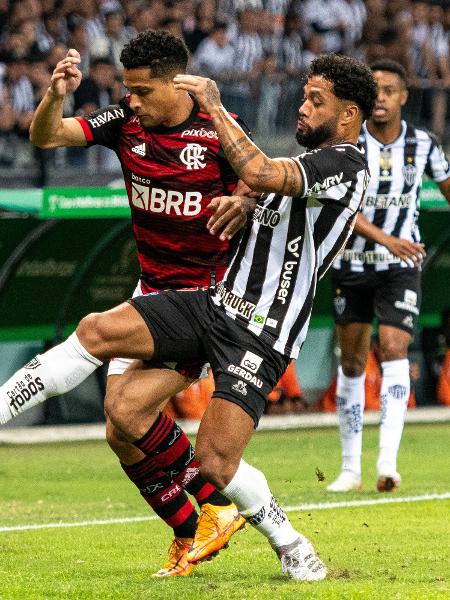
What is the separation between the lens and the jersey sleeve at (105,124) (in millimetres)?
6965

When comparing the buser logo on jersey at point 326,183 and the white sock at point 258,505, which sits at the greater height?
the buser logo on jersey at point 326,183

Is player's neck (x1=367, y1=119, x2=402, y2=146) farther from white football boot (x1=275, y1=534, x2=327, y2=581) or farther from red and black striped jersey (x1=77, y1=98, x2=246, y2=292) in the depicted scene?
white football boot (x1=275, y1=534, x2=327, y2=581)

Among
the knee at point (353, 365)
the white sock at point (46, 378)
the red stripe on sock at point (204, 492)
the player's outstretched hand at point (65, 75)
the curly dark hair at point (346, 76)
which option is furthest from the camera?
the knee at point (353, 365)

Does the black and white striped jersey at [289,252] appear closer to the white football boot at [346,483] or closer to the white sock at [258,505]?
the white sock at [258,505]

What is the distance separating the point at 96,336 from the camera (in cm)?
610

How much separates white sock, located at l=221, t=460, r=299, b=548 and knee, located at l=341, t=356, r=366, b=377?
4.07 metres

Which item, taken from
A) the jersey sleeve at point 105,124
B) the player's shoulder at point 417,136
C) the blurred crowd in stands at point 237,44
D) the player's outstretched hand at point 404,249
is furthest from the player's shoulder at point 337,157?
the blurred crowd in stands at point 237,44

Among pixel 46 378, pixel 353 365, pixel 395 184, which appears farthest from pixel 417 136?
pixel 46 378

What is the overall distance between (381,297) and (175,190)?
3574mm

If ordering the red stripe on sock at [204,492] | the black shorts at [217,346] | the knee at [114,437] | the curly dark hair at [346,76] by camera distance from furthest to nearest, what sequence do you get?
the red stripe on sock at [204,492], the knee at [114,437], the curly dark hair at [346,76], the black shorts at [217,346]

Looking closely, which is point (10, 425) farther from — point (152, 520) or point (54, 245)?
point (152, 520)

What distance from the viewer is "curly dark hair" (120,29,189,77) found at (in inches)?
262

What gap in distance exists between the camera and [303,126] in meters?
6.34

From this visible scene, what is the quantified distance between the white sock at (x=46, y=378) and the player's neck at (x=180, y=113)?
1.40 m
